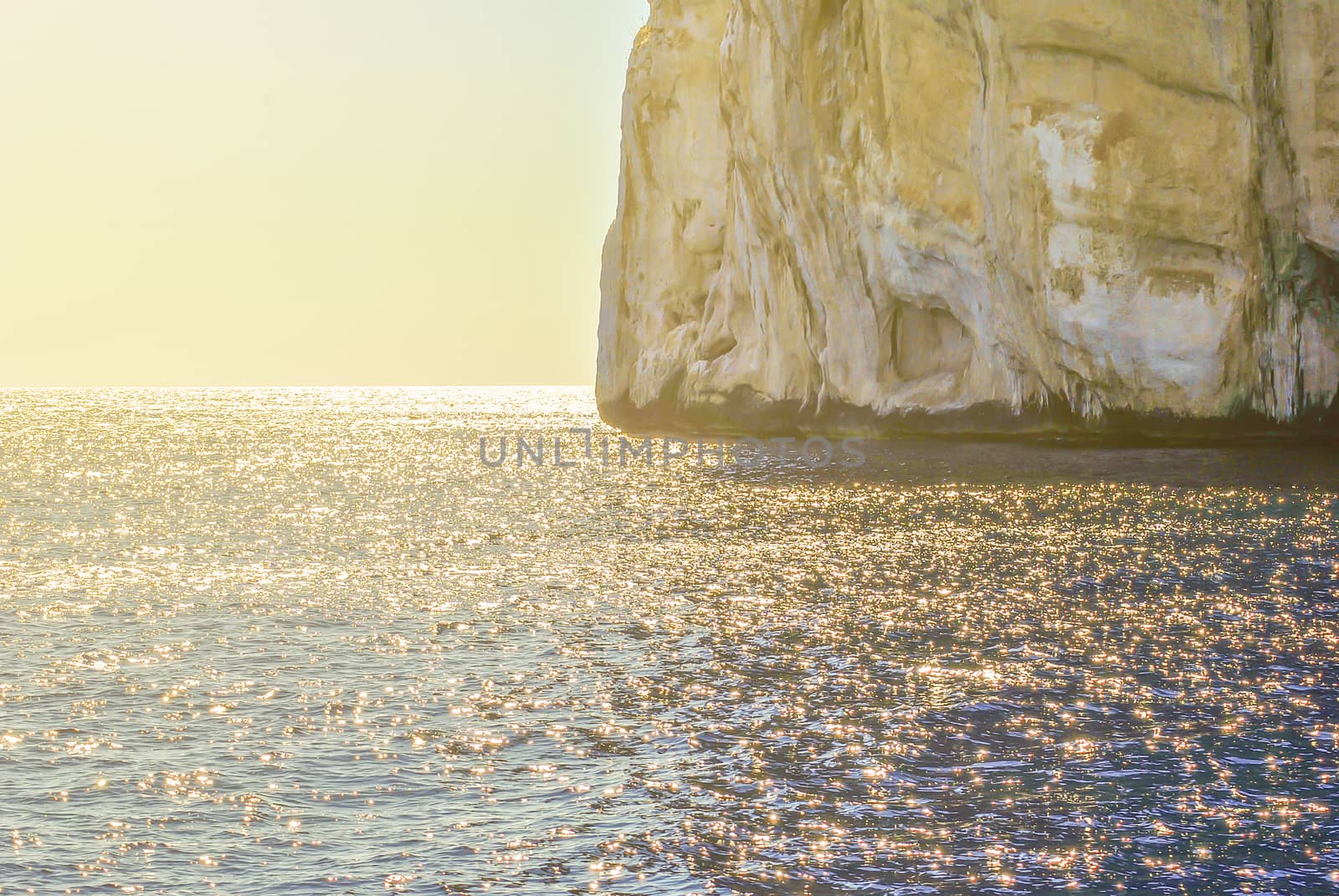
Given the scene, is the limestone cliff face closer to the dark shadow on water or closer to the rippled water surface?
the dark shadow on water

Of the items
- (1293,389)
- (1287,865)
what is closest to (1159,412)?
(1293,389)

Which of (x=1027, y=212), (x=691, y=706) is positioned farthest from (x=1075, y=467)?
(x=691, y=706)

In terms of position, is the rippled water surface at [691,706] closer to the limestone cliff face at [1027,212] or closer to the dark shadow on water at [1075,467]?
the dark shadow on water at [1075,467]

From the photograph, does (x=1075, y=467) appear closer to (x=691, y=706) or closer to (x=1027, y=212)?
(x=1027, y=212)

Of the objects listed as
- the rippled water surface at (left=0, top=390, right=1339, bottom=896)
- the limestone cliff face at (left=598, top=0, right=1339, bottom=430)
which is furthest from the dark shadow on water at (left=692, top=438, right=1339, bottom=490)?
the rippled water surface at (left=0, top=390, right=1339, bottom=896)

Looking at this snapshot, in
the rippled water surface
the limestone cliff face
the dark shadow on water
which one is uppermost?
the limestone cliff face

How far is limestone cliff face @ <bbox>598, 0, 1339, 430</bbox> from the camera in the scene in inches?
1380

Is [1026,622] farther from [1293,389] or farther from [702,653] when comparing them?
[1293,389]

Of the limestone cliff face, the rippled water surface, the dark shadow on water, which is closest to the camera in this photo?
the rippled water surface

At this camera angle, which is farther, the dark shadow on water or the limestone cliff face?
the limestone cliff face

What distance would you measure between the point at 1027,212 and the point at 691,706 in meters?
30.3

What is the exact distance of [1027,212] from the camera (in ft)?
127

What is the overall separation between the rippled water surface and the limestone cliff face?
1102 cm

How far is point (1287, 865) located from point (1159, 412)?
32244 millimetres
